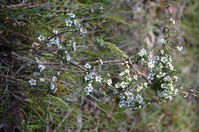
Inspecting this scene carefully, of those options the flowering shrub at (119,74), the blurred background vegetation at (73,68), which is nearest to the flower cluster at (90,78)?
the flowering shrub at (119,74)

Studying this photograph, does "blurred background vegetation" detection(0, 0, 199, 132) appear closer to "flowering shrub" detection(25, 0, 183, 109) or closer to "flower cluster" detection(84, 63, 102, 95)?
"flowering shrub" detection(25, 0, 183, 109)

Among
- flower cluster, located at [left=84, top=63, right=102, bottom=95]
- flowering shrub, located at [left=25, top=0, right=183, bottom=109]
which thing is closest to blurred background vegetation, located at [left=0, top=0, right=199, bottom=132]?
flowering shrub, located at [left=25, top=0, right=183, bottom=109]

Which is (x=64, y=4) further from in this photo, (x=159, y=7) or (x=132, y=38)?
(x=159, y=7)

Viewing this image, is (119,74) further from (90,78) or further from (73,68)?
(73,68)

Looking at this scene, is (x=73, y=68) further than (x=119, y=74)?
Yes

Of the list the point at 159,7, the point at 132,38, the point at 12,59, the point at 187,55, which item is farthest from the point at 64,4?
the point at 187,55

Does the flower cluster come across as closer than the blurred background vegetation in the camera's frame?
Yes

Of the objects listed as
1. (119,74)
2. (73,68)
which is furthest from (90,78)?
(73,68)

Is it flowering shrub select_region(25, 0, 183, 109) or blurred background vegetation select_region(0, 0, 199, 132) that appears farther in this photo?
blurred background vegetation select_region(0, 0, 199, 132)

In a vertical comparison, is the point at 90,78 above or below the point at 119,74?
below
